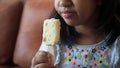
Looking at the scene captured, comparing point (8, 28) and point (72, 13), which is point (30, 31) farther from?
point (72, 13)

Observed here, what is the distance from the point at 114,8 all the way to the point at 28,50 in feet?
2.49

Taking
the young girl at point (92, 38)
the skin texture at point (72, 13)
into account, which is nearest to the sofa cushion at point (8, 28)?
the young girl at point (92, 38)

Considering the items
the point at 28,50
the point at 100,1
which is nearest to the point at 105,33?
the point at 100,1

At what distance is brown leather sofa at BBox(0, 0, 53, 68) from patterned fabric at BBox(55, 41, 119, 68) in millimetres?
543

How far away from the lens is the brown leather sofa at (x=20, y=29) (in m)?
1.70

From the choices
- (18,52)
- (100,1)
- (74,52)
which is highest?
(100,1)

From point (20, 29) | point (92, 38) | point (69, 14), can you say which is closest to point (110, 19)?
point (92, 38)

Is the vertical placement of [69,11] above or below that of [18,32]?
above

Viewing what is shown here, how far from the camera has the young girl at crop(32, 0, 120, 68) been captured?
1062 mm

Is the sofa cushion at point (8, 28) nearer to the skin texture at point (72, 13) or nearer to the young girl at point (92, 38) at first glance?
the young girl at point (92, 38)

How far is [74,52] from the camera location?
1145mm

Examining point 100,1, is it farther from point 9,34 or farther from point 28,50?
point 9,34

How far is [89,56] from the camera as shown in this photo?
111 centimetres

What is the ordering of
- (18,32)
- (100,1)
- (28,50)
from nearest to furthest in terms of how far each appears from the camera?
(100,1), (28,50), (18,32)
